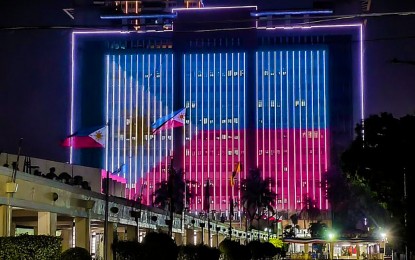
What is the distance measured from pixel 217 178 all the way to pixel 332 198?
103 ft

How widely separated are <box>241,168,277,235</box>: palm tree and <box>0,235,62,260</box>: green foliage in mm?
117250

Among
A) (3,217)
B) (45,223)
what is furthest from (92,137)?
(3,217)

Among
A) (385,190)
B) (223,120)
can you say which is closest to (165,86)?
(223,120)

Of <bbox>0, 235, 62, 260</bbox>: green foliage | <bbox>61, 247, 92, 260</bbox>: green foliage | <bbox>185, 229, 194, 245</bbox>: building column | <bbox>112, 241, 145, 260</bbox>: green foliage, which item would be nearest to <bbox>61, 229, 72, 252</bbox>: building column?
<bbox>112, 241, 145, 260</bbox>: green foliage

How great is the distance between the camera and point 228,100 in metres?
155

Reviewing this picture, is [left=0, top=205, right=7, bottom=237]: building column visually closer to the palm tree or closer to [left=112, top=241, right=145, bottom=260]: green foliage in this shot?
[left=112, top=241, right=145, bottom=260]: green foliage

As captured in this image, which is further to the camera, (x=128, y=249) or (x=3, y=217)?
(x=128, y=249)

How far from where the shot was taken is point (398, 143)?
43156mm

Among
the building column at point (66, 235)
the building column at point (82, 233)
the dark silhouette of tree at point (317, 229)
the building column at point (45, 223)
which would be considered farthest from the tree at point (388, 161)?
the dark silhouette of tree at point (317, 229)

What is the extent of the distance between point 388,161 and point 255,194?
321 ft

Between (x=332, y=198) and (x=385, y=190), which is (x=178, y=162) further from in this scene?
(x=385, y=190)

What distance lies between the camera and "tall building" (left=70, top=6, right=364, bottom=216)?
153 m

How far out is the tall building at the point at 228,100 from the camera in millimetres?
153000

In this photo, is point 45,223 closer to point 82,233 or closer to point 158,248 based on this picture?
point 82,233
